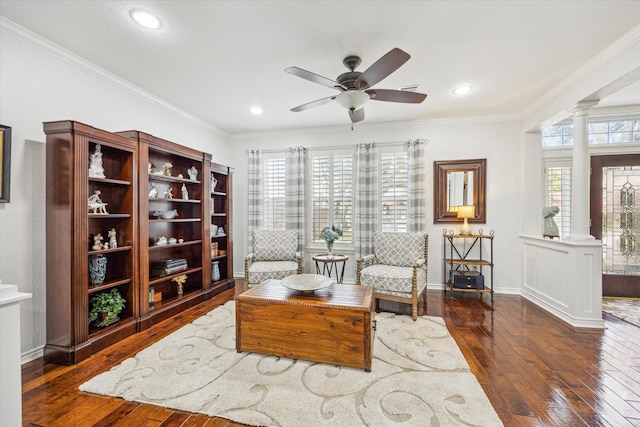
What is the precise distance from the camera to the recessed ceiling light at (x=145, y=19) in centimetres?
212

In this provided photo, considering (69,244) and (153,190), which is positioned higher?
(153,190)

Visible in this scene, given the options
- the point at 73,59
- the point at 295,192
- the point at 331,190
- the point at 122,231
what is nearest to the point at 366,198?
the point at 331,190

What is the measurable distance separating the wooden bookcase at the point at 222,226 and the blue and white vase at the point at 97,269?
1.71 m

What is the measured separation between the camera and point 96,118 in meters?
3.01

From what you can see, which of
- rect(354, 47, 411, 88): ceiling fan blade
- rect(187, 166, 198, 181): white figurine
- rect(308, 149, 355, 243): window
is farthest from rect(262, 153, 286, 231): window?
rect(354, 47, 411, 88): ceiling fan blade

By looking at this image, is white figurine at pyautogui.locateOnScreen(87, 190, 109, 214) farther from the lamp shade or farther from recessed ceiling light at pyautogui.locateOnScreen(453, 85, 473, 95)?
the lamp shade

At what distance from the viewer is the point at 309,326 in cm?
233

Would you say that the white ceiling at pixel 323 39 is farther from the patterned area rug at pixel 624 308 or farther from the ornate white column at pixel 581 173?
the patterned area rug at pixel 624 308

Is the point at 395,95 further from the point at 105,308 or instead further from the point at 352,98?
the point at 105,308

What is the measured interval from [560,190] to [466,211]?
1.70 m

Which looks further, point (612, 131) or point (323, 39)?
point (612, 131)

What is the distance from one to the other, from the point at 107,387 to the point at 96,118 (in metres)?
2.69

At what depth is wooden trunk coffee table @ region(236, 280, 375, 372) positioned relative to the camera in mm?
2225

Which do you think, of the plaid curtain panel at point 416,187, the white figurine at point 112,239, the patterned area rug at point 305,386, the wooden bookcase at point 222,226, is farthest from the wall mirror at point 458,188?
the white figurine at point 112,239
